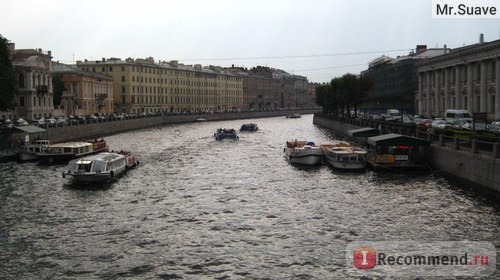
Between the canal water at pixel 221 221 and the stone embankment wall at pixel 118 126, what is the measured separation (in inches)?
977

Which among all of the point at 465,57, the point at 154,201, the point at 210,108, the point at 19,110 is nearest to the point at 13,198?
the point at 154,201

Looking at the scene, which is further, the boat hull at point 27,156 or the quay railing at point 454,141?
the boat hull at point 27,156

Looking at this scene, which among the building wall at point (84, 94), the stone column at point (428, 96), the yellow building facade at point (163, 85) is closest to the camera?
the stone column at point (428, 96)

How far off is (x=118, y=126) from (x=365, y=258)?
75.9m

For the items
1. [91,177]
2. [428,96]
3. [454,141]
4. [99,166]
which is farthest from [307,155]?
[428,96]

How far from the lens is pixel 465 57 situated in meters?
74.5

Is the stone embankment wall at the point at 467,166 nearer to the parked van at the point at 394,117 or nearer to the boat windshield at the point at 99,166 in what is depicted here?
the boat windshield at the point at 99,166

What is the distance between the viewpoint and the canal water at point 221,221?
19.1 meters

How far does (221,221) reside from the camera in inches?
978

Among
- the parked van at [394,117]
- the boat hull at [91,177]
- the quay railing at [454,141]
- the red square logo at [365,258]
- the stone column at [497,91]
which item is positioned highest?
the stone column at [497,91]

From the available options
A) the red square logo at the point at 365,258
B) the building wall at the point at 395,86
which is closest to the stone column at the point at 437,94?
the building wall at the point at 395,86

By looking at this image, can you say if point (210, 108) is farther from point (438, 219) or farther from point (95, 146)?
point (438, 219)

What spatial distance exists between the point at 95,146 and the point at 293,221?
31.0m

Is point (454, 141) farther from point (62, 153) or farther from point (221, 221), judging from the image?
point (62, 153)
